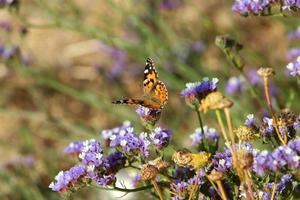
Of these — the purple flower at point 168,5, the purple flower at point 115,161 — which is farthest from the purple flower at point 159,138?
the purple flower at point 168,5

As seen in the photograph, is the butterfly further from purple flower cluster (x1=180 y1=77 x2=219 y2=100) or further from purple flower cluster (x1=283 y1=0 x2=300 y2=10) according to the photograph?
purple flower cluster (x1=283 y1=0 x2=300 y2=10)

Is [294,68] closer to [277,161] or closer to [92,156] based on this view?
[277,161]

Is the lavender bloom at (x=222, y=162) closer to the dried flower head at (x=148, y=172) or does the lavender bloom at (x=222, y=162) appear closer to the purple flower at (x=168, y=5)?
the dried flower head at (x=148, y=172)

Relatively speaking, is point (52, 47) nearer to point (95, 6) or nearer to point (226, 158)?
point (95, 6)

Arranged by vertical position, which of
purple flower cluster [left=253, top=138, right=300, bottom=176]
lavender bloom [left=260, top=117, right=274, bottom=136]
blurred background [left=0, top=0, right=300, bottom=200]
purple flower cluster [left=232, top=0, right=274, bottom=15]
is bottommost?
purple flower cluster [left=253, top=138, right=300, bottom=176]

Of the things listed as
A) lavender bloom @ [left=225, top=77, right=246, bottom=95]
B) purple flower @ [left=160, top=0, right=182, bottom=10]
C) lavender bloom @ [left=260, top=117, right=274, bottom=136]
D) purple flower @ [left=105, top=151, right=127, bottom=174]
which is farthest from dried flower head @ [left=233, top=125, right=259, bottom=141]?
purple flower @ [left=160, top=0, right=182, bottom=10]
